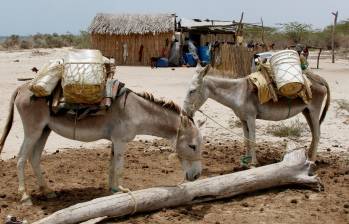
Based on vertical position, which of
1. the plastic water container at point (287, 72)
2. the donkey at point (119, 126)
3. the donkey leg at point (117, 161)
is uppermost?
the plastic water container at point (287, 72)

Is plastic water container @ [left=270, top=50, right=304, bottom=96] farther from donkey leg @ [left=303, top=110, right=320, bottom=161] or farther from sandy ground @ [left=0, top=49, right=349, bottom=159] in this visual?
sandy ground @ [left=0, top=49, right=349, bottom=159]

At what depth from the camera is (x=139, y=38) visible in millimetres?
27734

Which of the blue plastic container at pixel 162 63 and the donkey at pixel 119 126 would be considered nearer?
the donkey at pixel 119 126

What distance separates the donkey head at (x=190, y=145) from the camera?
6.79 m

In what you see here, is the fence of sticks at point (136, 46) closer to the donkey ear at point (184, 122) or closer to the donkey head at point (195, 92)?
the donkey head at point (195, 92)

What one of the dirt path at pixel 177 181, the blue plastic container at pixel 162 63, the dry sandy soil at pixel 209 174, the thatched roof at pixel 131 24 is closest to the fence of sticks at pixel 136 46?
the thatched roof at pixel 131 24

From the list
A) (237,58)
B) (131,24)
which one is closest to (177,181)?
(237,58)

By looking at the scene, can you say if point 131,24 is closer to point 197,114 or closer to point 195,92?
point 197,114

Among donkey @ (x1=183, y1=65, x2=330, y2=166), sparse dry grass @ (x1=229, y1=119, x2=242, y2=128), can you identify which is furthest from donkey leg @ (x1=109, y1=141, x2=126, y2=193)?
sparse dry grass @ (x1=229, y1=119, x2=242, y2=128)

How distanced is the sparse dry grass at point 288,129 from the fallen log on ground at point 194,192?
374cm

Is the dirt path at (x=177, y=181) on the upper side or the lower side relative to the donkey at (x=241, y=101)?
lower

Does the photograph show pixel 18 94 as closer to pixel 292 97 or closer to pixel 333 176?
pixel 292 97

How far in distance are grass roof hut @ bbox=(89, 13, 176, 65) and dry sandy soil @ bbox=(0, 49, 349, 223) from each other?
1387 cm

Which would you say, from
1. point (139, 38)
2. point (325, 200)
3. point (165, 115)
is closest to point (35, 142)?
point (165, 115)
